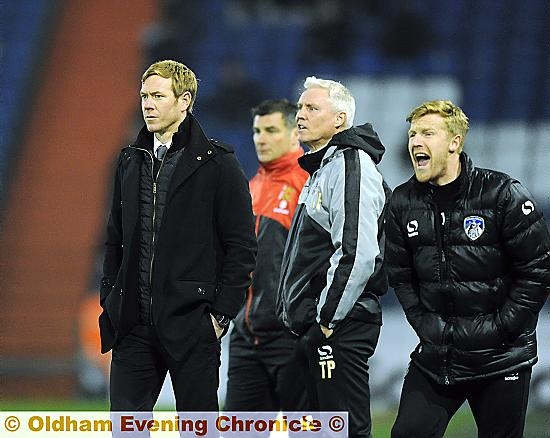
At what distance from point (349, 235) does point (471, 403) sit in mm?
694

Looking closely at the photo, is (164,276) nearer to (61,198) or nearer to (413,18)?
(61,198)

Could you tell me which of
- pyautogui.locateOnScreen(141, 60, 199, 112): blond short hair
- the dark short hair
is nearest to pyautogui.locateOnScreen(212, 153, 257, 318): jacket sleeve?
pyautogui.locateOnScreen(141, 60, 199, 112): blond short hair

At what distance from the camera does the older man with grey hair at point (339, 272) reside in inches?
132

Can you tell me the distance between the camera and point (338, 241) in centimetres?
338

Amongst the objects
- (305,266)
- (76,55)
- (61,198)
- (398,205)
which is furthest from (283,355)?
(76,55)

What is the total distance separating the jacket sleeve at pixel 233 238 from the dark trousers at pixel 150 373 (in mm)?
139

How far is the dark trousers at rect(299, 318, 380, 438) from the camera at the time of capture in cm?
345

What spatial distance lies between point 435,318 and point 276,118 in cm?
146

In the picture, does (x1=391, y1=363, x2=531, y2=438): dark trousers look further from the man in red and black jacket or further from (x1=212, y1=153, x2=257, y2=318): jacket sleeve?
the man in red and black jacket

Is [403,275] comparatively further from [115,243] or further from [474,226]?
[115,243]

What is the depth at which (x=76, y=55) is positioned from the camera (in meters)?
10.3

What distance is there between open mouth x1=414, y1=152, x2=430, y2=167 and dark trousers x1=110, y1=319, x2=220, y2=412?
0.88m

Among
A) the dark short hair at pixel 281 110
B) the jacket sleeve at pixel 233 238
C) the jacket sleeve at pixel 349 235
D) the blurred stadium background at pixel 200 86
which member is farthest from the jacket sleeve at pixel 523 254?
the blurred stadium background at pixel 200 86

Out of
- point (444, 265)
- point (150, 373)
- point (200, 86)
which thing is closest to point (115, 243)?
point (150, 373)
